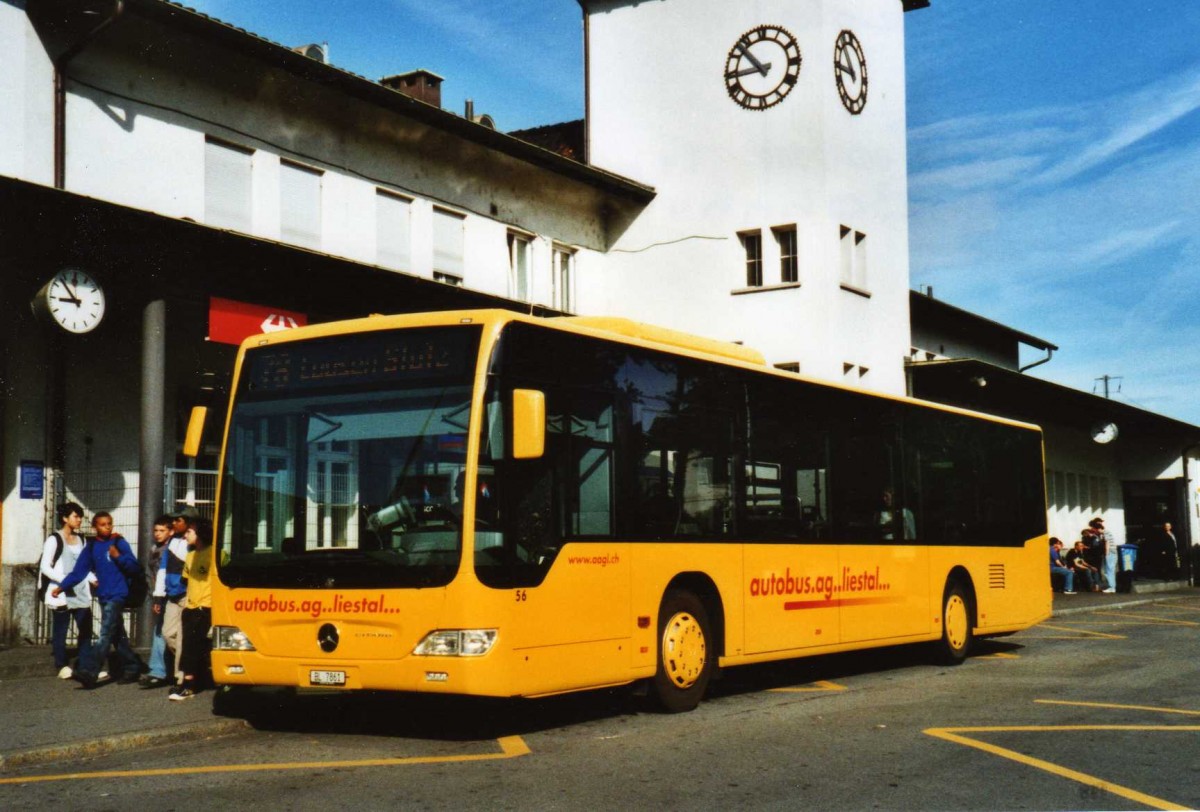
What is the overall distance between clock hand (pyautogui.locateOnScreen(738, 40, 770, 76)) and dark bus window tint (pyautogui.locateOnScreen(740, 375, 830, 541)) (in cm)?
1669

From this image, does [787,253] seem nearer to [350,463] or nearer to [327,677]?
[350,463]

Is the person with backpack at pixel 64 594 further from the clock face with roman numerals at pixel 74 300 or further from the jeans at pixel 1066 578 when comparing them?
the jeans at pixel 1066 578

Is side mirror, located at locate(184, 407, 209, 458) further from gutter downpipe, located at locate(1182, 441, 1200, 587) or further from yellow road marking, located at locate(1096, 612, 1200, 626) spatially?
gutter downpipe, located at locate(1182, 441, 1200, 587)

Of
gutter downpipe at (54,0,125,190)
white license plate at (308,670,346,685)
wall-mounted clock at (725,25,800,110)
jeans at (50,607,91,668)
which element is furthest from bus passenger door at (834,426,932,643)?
wall-mounted clock at (725,25,800,110)

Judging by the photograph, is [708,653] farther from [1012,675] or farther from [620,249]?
[620,249]

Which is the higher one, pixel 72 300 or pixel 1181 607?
pixel 72 300

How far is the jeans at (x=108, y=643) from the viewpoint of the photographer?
41.7 ft

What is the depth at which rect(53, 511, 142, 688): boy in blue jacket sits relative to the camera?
1278 centimetres

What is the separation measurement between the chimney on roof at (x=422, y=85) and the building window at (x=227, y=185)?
6.58m

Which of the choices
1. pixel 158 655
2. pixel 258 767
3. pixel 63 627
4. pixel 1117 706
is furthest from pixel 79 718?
pixel 1117 706

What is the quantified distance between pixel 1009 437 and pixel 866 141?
13637 mm

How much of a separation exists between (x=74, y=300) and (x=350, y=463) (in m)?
6.33

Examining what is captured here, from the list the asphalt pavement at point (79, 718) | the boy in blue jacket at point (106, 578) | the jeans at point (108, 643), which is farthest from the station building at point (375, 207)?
the asphalt pavement at point (79, 718)

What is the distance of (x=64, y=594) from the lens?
13.3m
